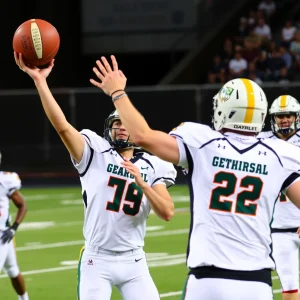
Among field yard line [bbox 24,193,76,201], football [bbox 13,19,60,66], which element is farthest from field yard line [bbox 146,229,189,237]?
football [bbox 13,19,60,66]

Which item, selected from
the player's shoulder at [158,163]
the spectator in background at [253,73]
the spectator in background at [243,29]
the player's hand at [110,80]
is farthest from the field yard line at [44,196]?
the player's hand at [110,80]

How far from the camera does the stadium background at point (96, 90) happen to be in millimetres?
12953

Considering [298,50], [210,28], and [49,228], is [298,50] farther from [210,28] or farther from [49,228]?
[49,228]

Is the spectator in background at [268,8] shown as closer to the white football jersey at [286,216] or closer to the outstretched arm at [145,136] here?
the white football jersey at [286,216]

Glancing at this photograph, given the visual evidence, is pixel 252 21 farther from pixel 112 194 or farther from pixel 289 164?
pixel 289 164

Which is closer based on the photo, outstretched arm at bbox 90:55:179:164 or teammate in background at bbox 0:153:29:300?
outstretched arm at bbox 90:55:179:164

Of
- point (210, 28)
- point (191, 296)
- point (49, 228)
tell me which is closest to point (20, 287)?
point (191, 296)

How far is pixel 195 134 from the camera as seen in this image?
4.22 m

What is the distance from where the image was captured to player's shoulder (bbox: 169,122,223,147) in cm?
420

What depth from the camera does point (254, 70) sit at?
21.5 meters

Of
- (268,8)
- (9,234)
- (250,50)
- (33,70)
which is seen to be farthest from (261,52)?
(33,70)

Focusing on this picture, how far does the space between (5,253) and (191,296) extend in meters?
4.11

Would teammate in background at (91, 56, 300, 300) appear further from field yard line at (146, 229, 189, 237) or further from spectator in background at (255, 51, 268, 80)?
spectator in background at (255, 51, 268, 80)

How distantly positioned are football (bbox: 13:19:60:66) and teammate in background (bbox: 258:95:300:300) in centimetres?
237
